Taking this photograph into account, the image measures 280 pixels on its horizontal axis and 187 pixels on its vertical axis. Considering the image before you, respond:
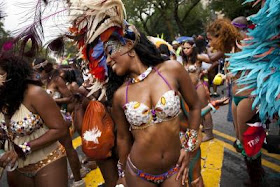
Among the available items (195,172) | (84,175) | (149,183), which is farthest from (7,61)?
(84,175)

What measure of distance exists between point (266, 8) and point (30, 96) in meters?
2.04

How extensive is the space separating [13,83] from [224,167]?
3.31 m

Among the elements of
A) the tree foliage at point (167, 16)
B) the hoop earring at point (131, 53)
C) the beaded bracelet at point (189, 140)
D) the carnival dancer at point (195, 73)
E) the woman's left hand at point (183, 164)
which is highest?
the hoop earring at point (131, 53)

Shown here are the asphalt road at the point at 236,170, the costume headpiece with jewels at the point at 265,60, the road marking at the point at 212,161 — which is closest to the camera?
the costume headpiece with jewels at the point at 265,60

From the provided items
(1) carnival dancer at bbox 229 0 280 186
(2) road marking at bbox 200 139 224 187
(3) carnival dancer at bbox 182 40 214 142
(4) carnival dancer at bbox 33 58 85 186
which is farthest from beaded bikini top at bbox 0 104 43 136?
(3) carnival dancer at bbox 182 40 214 142

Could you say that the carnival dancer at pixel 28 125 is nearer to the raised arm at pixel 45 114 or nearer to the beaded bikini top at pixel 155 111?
the raised arm at pixel 45 114

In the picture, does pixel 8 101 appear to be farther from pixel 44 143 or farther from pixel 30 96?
pixel 44 143

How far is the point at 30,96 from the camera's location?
9.34ft

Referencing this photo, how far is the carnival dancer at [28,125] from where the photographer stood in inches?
112

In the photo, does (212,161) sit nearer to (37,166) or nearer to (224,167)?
(224,167)

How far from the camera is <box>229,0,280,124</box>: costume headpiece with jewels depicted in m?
2.48

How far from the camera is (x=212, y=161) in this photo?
5141 millimetres

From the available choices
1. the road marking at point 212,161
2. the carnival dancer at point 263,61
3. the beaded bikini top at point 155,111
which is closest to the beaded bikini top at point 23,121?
the beaded bikini top at point 155,111

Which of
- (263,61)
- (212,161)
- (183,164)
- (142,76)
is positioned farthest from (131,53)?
A: (212,161)
